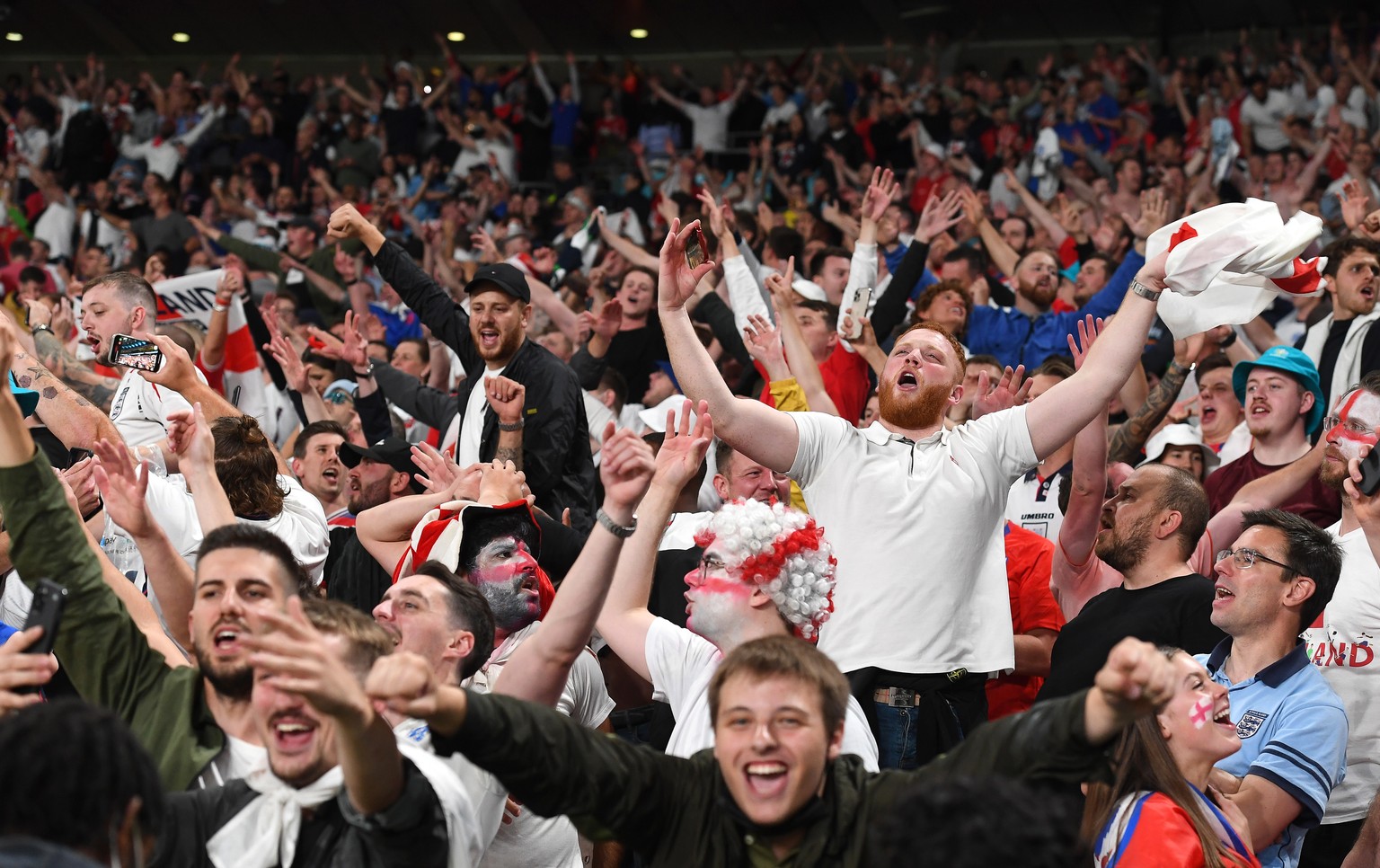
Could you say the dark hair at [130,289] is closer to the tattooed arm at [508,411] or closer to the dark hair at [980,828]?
the tattooed arm at [508,411]

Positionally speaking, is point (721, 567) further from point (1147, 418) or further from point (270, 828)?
point (1147, 418)

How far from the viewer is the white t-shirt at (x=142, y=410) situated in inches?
239

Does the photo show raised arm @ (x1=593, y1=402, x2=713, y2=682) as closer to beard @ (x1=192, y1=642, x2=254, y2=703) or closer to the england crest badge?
beard @ (x1=192, y1=642, x2=254, y2=703)

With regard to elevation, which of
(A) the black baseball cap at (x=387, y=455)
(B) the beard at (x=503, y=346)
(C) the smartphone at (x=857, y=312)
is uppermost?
(C) the smartphone at (x=857, y=312)

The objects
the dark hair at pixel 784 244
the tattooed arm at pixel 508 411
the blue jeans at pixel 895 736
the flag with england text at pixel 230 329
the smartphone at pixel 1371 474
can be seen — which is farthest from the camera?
the dark hair at pixel 784 244

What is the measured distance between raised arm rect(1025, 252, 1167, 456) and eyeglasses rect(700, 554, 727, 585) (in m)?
1.05

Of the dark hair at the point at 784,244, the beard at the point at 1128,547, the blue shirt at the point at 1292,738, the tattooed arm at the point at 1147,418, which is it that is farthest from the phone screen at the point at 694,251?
the dark hair at the point at 784,244

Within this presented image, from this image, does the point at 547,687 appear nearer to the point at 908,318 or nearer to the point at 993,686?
the point at 993,686

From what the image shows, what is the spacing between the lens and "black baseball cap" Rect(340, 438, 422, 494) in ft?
19.8

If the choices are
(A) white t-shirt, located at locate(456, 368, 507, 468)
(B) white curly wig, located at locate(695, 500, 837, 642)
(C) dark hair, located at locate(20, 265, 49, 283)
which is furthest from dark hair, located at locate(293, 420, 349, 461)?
(C) dark hair, located at locate(20, 265, 49, 283)

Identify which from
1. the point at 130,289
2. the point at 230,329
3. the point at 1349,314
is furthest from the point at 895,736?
the point at 230,329

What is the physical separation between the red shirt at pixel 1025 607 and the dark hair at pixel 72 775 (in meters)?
3.12

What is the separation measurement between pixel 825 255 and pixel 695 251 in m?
4.54

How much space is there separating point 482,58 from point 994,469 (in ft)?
59.4
